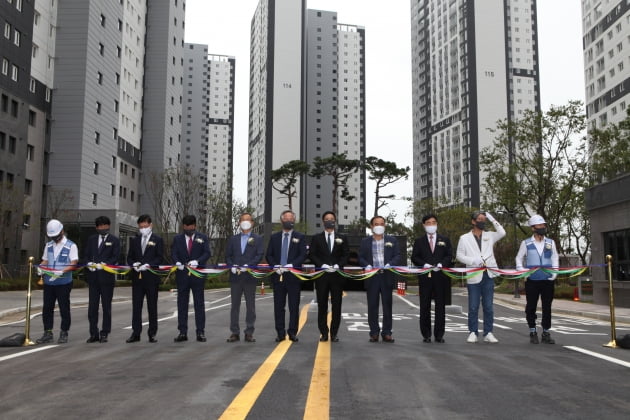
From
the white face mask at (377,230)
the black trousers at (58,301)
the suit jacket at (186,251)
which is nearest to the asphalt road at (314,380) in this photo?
the black trousers at (58,301)

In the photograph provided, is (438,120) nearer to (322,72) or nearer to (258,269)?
(322,72)

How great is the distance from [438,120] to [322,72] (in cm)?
3395

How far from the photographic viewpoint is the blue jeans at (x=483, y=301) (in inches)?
380

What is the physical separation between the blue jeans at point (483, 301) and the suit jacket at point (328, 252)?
2108mm

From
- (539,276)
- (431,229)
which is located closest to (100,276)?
(431,229)

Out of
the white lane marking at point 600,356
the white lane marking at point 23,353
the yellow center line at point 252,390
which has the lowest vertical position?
the white lane marking at point 23,353

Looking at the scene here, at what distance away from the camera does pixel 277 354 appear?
7.69 metres

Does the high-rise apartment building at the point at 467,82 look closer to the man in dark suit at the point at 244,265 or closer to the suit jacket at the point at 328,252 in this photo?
the suit jacket at the point at 328,252

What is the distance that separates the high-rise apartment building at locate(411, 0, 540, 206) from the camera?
398 ft

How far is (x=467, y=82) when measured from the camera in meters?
123

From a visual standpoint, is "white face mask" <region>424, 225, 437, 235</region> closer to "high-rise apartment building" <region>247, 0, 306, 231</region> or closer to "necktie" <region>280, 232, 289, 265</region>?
"necktie" <region>280, 232, 289, 265</region>

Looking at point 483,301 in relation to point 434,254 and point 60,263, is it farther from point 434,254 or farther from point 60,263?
point 60,263

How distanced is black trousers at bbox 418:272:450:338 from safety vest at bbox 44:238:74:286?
19.2 feet

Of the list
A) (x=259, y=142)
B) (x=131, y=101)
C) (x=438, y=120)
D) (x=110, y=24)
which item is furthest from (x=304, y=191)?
(x=110, y=24)
